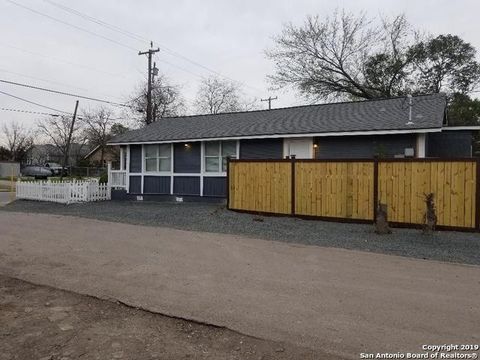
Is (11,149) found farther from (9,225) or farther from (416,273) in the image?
(416,273)

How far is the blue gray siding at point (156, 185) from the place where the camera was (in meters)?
18.6

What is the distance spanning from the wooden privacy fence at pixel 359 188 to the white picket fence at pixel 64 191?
777 cm

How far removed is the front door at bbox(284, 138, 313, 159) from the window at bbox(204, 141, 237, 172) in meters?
2.26

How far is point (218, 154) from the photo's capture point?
17.4 metres

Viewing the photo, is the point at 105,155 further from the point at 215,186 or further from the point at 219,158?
the point at 215,186

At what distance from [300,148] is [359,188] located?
4.52 m

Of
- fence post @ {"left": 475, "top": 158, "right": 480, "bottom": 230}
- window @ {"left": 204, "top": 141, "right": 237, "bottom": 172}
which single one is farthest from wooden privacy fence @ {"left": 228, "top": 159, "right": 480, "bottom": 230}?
window @ {"left": 204, "top": 141, "right": 237, "bottom": 172}

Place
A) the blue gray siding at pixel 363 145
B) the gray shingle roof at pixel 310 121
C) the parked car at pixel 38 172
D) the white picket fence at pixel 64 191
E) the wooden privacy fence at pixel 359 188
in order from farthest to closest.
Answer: the parked car at pixel 38 172, the white picket fence at pixel 64 191, the gray shingle roof at pixel 310 121, the blue gray siding at pixel 363 145, the wooden privacy fence at pixel 359 188

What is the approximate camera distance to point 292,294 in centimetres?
543

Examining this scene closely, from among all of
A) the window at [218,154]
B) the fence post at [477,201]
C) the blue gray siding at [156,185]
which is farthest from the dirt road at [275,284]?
the blue gray siding at [156,185]

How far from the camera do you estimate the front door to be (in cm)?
1543

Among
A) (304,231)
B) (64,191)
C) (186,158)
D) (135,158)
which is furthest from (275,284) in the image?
(135,158)

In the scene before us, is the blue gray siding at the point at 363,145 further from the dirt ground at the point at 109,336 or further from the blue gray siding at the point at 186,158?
the dirt ground at the point at 109,336

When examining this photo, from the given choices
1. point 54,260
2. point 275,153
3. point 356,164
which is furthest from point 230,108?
point 54,260
